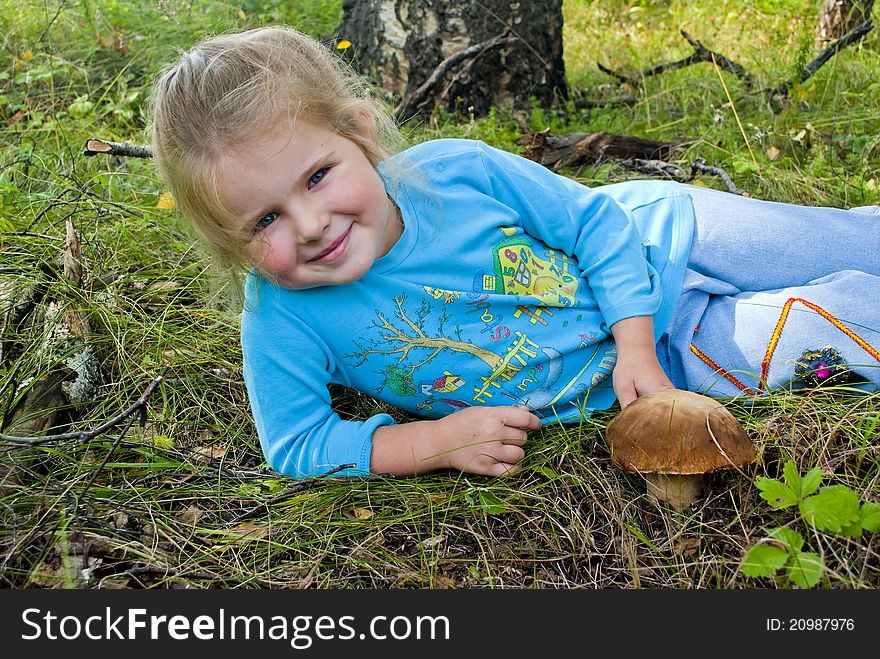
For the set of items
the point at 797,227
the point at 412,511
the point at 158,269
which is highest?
the point at 797,227

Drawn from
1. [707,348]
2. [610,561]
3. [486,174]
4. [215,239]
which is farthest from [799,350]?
[215,239]

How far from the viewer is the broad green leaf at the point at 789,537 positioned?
1.72m

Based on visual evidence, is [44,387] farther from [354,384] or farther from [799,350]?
[799,350]

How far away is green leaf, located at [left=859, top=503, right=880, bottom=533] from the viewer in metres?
1.70

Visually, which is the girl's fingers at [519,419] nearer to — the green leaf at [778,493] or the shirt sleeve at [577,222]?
the shirt sleeve at [577,222]

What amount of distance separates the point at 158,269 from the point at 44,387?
30.7 inches

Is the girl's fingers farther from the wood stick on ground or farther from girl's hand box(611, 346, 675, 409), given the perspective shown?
the wood stick on ground

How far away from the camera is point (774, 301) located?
2.50 metres

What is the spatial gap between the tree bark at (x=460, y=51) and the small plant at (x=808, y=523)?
116 inches

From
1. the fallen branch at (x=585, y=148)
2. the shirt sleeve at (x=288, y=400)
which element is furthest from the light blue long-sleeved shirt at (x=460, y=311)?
the fallen branch at (x=585, y=148)

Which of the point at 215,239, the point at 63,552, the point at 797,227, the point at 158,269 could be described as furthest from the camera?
the point at 158,269

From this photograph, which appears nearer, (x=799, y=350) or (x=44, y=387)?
(x=799, y=350)

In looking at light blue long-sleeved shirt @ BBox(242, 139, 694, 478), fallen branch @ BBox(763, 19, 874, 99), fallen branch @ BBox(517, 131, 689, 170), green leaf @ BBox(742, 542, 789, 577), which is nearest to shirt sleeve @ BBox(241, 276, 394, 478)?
light blue long-sleeved shirt @ BBox(242, 139, 694, 478)

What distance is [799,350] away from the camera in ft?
7.74
